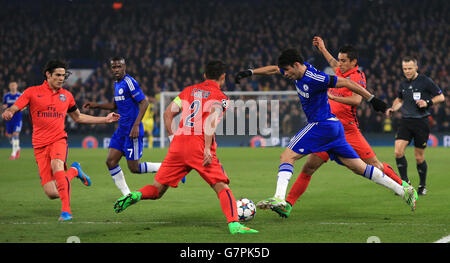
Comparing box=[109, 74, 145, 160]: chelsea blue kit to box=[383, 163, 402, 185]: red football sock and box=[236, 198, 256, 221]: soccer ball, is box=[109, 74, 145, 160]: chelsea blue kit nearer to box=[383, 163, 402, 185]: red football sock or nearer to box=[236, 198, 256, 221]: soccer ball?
box=[236, 198, 256, 221]: soccer ball

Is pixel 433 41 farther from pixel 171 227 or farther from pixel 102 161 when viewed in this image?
pixel 171 227

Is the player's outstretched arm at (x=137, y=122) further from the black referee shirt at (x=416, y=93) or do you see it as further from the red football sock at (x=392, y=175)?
the black referee shirt at (x=416, y=93)

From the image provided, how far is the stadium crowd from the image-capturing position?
32781mm

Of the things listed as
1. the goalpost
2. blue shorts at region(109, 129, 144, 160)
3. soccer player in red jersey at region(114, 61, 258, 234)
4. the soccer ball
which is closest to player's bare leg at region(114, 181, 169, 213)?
soccer player in red jersey at region(114, 61, 258, 234)

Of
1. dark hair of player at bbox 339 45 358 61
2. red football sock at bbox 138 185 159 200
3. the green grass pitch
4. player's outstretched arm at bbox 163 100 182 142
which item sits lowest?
the green grass pitch

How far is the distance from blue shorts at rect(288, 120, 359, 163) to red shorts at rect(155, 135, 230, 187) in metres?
1.22

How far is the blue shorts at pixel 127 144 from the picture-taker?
9.97 metres

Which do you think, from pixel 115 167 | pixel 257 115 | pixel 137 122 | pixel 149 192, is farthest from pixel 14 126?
pixel 149 192

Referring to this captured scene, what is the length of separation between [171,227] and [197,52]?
28.2m

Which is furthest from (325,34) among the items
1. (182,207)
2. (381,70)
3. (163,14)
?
(182,207)

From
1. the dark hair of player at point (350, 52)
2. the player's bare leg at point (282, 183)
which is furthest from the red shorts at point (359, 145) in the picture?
the player's bare leg at point (282, 183)

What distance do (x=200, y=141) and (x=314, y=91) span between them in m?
1.54

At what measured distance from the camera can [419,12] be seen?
118 ft

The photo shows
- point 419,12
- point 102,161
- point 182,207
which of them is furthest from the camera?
point 419,12
